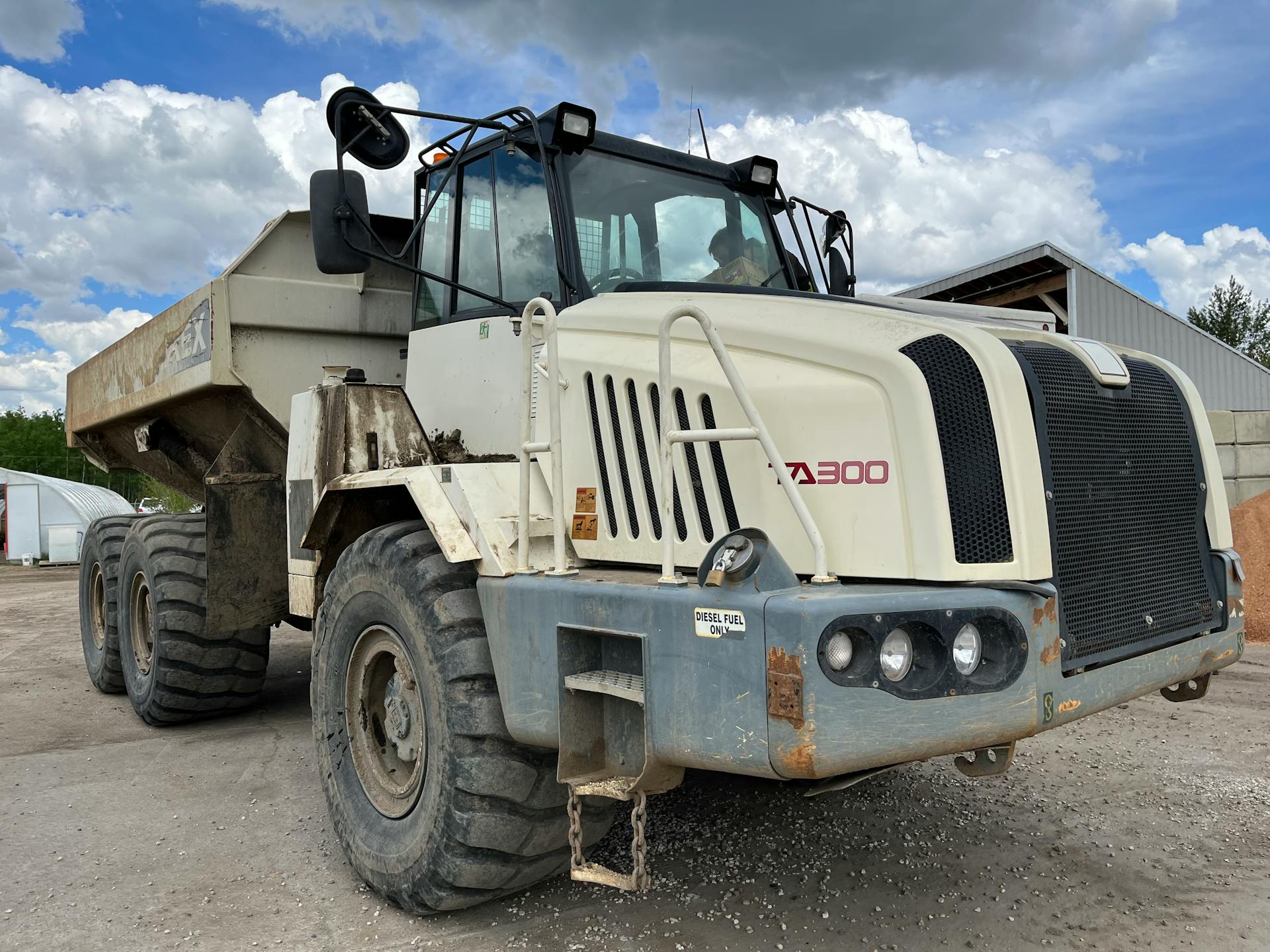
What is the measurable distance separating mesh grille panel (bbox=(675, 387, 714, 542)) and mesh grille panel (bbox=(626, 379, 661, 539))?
0.14m

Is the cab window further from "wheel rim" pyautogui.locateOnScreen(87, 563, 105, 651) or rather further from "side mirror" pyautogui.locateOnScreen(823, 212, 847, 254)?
"wheel rim" pyautogui.locateOnScreen(87, 563, 105, 651)

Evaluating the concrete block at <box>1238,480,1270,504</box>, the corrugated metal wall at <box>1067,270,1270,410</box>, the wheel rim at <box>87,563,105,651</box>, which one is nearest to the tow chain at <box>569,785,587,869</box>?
the wheel rim at <box>87,563,105,651</box>

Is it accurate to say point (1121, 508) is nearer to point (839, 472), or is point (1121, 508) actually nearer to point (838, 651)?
point (839, 472)

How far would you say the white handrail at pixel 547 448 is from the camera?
10.3ft

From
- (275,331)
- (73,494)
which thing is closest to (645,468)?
(275,331)

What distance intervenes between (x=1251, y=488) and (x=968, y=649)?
10826 millimetres

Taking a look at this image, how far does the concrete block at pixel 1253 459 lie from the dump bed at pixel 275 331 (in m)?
10.0

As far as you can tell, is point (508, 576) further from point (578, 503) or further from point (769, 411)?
point (769, 411)

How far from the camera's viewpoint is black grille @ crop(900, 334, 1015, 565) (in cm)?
273

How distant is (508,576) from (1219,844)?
3007 mm

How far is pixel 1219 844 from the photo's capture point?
401 cm

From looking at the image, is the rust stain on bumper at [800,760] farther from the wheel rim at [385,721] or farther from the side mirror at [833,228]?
the side mirror at [833,228]

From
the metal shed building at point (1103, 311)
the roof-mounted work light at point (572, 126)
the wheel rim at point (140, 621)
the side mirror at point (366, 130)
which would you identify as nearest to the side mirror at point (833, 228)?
the roof-mounted work light at point (572, 126)

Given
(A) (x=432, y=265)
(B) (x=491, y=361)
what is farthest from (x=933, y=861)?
(A) (x=432, y=265)
